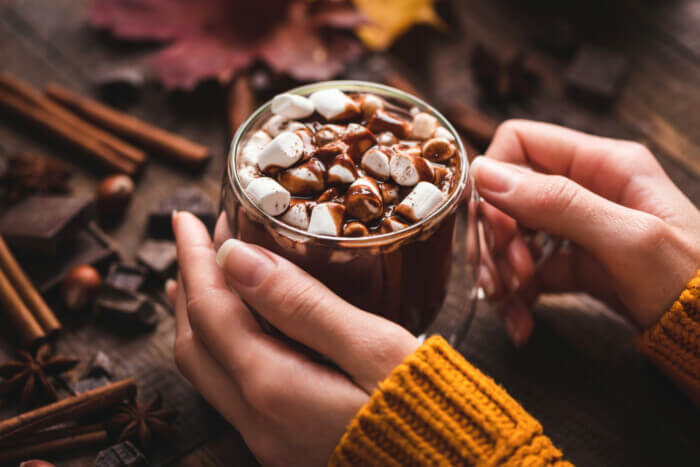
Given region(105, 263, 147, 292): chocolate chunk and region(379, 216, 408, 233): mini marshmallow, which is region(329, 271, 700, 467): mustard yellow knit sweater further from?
region(105, 263, 147, 292): chocolate chunk

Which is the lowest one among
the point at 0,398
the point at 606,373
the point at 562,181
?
the point at 0,398

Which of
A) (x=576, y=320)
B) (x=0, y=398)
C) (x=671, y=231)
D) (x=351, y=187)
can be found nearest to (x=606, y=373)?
(x=576, y=320)

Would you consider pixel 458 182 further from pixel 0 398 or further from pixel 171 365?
pixel 0 398

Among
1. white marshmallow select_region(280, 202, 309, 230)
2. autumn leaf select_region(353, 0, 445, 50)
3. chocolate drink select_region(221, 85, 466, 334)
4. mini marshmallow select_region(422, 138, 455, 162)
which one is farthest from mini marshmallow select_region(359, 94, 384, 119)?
autumn leaf select_region(353, 0, 445, 50)

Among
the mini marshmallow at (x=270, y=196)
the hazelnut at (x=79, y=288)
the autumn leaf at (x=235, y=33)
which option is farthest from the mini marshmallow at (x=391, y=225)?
the autumn leaf at (x=235, y=33)

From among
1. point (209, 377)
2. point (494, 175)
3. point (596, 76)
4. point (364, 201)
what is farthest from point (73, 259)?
point (596, 76)

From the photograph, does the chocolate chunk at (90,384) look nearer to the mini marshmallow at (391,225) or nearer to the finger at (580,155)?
the mini marshmallow at (391,225)
